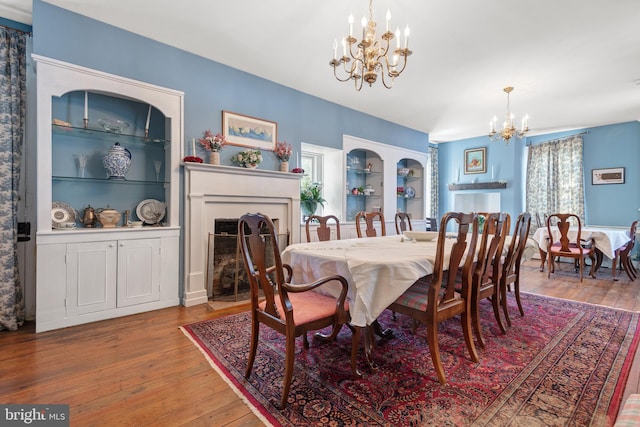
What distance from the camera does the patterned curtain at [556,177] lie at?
6094mm

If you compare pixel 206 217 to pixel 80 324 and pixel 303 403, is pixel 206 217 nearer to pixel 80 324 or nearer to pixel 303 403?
pixel 80 324

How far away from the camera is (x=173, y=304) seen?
10.5ft

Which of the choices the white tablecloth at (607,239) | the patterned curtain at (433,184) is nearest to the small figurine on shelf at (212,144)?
the white tablecloth at (607,239)

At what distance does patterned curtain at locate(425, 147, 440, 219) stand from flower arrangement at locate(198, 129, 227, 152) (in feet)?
18.5

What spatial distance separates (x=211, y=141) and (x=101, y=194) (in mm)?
1196

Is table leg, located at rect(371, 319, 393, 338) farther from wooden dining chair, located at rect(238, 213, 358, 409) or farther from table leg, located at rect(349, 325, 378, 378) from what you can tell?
wooden dining chair, located at rect(238, 213, 358, 409)

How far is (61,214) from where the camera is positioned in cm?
275

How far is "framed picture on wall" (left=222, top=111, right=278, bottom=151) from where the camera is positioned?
3646mm

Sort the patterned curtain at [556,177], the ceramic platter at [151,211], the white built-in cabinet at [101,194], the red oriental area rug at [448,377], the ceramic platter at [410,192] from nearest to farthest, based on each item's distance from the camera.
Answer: the red oriental area rug at [448,377] → the white built-in cabinet at [101,194] → the ceramic platter at [151,211] → the patterned curtain at [556,177] → the ceramic platter at [410,192]

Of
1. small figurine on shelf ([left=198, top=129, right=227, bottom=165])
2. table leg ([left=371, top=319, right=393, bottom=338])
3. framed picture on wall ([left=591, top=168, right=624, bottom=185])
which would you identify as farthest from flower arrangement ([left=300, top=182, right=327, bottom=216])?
framed picture on wall ([left=591, top=168, right=624, bottom=185])

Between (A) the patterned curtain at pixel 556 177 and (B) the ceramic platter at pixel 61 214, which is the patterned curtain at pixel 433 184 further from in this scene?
(B) the ceramic platter at pixel 61 214

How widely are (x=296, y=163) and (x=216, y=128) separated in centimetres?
120

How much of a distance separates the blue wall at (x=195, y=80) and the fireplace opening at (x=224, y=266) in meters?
0.90

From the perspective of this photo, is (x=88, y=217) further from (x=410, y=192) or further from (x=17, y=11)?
(x=410, y=192)
